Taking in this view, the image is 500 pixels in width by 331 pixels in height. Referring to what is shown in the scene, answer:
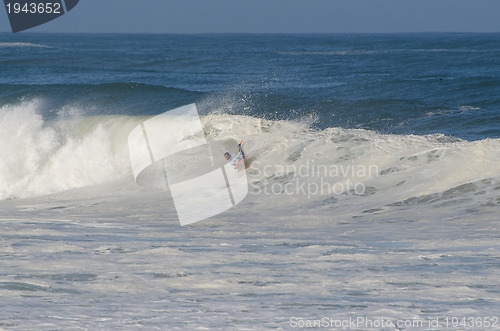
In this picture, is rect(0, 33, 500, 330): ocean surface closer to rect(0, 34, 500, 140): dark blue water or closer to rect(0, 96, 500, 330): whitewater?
rect(0, 96, 500, 330): whitewater

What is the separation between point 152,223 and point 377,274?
4.22 meters

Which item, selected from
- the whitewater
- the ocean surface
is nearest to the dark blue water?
the ocean surface

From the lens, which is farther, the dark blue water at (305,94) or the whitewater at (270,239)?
the dark blue water at (305,94)

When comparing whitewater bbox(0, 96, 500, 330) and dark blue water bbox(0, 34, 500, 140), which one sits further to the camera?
dark blue water bbox(0, 34, 500, 140)

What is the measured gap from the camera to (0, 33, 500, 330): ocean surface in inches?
181

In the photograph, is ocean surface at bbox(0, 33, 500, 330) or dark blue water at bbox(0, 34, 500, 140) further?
dark blue water at bbox(0, 34, 500, 140)

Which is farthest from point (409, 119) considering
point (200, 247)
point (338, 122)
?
point (200, 247)

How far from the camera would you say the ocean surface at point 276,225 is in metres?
4.59

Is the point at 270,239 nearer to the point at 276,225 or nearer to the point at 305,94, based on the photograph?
the point at 276,225

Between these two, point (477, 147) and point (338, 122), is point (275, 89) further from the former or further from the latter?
point (477, 147)

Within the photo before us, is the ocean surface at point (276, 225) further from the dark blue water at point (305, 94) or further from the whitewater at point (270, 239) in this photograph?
the dark blue water at point (305, 94)

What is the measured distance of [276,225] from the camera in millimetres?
8766

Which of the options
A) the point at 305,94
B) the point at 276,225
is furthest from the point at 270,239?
the point at 305,94

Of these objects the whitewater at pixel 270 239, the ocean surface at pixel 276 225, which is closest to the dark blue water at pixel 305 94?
the ocean surface at pixel 276 225
